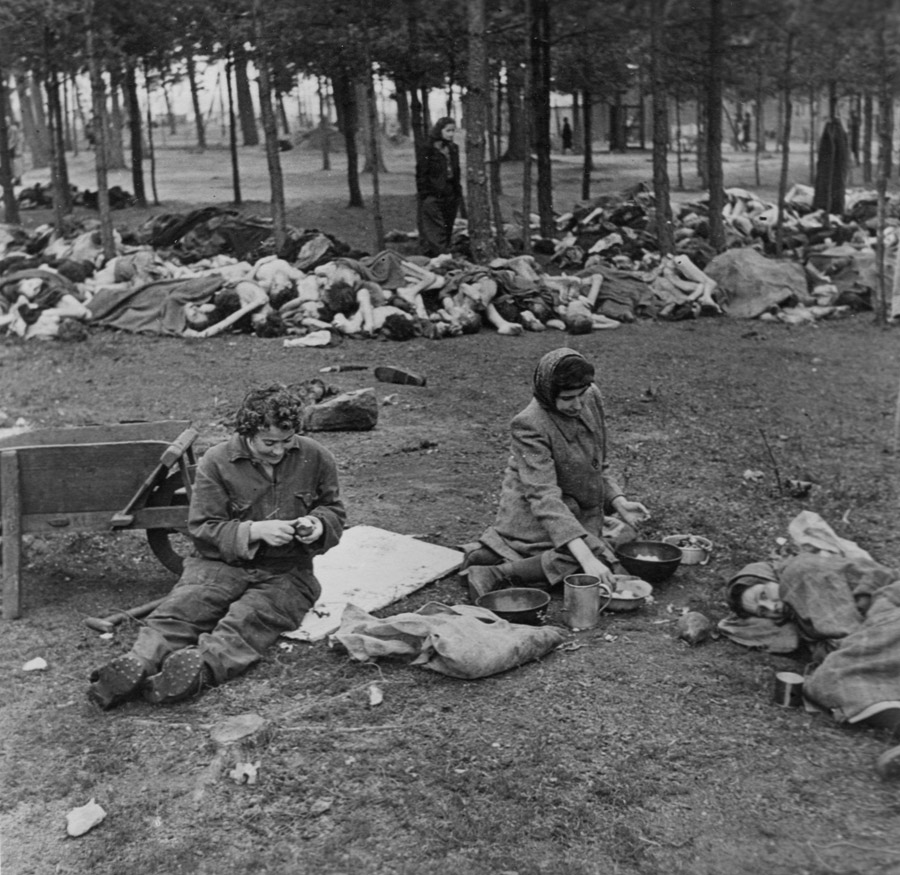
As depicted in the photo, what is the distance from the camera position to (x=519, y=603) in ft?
15.7

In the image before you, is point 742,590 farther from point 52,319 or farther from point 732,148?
point 732,148

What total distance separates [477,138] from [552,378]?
1033 centimetres

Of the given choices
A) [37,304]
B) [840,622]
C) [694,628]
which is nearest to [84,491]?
[694,628]

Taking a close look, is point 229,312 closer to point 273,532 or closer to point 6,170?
point 273,532

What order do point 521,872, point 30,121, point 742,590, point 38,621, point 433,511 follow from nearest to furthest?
point 521,872 < point 742,590 < point 38,621 < point 433,511 < point 30,121

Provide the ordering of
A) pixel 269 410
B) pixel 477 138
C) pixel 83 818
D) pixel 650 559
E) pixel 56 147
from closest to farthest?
pixel 83 818 < pixel 269 410 < pixel 650 559 < pixel 477 138 < pixel 56 147

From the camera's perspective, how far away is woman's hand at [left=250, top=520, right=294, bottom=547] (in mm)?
4496

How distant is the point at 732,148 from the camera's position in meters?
42.1

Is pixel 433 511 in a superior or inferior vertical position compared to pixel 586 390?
inferior

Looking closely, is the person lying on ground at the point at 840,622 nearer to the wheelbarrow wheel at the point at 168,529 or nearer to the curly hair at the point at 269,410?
the curly hair at the point at 269,410

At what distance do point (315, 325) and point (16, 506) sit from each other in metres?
7.88

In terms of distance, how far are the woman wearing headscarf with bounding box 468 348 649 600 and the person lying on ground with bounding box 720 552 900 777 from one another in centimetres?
67

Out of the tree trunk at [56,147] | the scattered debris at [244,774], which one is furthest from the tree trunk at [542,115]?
the scattered debris at [244,774]

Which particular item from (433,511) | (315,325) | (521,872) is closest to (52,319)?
(315,325)
